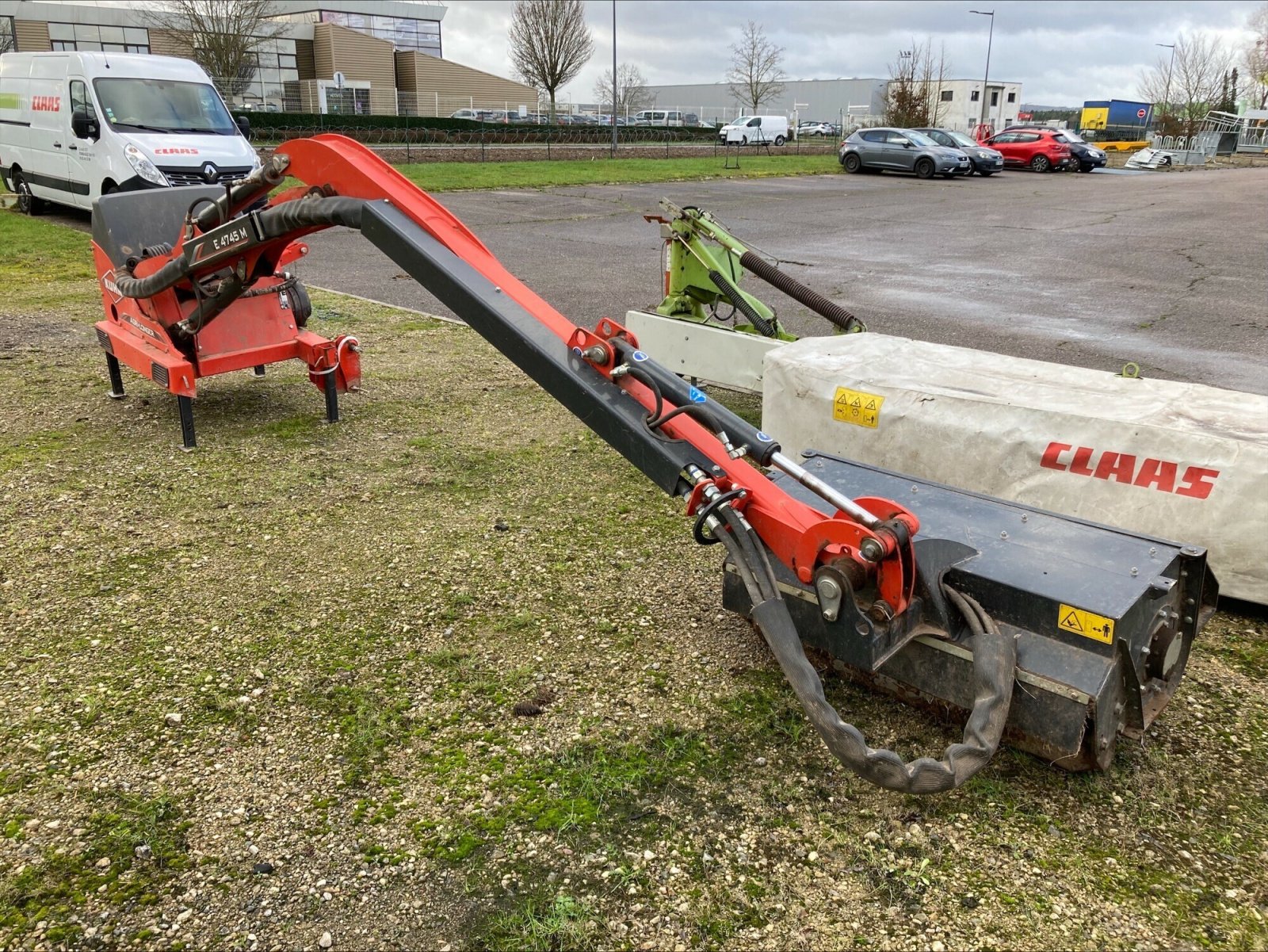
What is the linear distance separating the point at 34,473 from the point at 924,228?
1433 cm

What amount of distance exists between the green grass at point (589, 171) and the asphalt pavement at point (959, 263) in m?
1.33

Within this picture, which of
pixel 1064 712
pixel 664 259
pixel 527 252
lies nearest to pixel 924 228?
pixel 527 252

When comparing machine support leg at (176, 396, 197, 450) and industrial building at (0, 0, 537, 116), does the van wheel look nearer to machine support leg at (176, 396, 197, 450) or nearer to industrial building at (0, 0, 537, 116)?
machine support leg at (176, 396, 197, 450)

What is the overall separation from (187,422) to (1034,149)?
32.8 meters

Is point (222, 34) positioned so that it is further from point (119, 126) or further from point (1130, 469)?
point (1130, 469)

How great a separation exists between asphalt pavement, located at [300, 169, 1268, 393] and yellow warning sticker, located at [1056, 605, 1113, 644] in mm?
5226

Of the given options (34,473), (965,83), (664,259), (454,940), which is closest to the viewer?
(454,940)

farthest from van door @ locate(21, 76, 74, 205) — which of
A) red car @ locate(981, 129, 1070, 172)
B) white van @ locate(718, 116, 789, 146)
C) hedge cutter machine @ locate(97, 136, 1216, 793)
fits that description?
white van @ locate(718, 116, 789, 146)

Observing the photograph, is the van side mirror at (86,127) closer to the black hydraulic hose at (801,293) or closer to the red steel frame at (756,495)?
the black hydraulic hose at (801,293)

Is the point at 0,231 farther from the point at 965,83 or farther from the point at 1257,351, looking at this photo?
the point at 965,83

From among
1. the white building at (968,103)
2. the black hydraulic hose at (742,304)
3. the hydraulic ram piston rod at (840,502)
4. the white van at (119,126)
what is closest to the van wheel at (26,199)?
the white van at (119,126)

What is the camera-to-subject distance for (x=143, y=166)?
12289 mm

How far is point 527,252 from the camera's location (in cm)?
1262

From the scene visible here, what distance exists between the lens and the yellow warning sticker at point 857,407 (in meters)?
4.29
